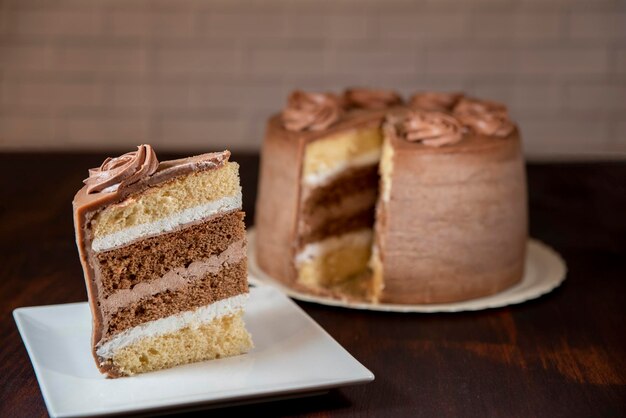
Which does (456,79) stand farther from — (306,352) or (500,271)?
(306,352)

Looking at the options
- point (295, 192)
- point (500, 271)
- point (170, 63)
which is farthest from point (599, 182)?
point (170, 63)

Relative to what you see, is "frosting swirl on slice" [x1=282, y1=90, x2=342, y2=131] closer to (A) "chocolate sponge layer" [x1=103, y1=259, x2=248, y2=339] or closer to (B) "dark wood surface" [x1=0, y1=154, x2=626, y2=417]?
(B) "dark wood surface" [x1=0, y1=154, x2=626, y2=417]

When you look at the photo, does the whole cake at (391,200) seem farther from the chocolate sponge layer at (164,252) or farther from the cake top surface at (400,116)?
the chocolate sponge layer at (164,252)

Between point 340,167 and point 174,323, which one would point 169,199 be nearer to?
point 174,323

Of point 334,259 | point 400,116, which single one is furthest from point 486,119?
point 334,259

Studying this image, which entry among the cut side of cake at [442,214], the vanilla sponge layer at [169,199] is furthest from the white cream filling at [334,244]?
the vanilla sponge layer at [169,199]

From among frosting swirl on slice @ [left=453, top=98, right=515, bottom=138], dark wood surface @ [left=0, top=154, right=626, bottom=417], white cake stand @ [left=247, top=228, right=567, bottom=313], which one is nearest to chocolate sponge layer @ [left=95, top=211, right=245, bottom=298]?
dark wood surface @ [left=0, top=154, right=626, bottom=417]
